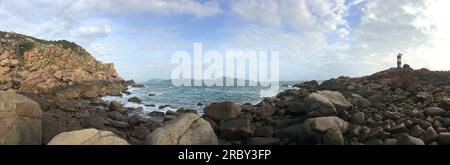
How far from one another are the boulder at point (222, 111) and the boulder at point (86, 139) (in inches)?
318

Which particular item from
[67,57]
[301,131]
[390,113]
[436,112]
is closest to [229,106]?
[301,131]

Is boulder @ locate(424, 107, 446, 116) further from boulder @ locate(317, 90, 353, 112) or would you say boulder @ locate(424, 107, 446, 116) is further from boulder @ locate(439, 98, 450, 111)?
boulder @ locate(317, 90, 353, 112)

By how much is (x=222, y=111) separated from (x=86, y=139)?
351 inches

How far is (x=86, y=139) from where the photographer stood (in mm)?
9359

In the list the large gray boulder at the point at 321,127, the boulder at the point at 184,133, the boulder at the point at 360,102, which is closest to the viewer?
the boulder at the point at 184,133

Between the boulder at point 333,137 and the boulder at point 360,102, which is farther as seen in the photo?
the boulder at point 360,102

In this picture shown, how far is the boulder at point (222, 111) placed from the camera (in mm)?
17453


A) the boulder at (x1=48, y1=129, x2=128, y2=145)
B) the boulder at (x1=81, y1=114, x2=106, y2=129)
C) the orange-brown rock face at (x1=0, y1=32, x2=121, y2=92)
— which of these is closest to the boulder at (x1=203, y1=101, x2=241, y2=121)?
the boulder at (x1=81, y1=114, x2=106, y2=129)

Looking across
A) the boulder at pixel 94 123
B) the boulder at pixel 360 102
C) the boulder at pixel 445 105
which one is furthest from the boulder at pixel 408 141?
the boulder at pixel 94 123

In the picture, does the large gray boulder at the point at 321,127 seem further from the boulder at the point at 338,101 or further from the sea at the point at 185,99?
the sea at the point at 185,99

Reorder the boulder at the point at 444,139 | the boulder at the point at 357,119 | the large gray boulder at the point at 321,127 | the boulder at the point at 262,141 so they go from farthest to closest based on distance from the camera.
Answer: the boulder at the point at 357,119
the boulder at the point at 262,141
the large gray boulder at the point at 321,127
the boulder at the point at 444,139

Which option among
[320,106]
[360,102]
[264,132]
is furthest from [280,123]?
[360,102]
